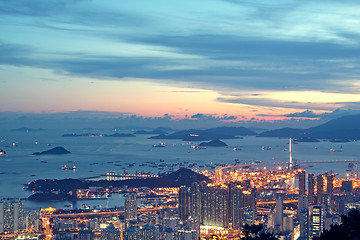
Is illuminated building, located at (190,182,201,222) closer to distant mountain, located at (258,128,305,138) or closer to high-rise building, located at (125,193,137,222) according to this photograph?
high-rise building, located at (125,193,137,222)

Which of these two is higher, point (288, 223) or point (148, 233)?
point (148, 233)

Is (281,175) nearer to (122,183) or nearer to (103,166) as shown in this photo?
(122,183)

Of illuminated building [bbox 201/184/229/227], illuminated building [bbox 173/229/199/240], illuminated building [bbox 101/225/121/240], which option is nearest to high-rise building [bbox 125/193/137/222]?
illuminated building [bbox 201/184/229/227]

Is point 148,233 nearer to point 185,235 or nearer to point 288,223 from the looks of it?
point 185,235

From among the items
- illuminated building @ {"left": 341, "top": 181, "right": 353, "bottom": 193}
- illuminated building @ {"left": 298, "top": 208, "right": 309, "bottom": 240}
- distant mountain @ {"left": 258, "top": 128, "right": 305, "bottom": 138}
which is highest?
distant mountain @ {"left": 258, "top": 128, "right": 305, "bottom": 138}

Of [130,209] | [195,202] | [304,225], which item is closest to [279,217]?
[304,225]

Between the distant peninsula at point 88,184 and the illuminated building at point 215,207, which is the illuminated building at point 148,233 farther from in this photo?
the distant peninsula at point 88,184
